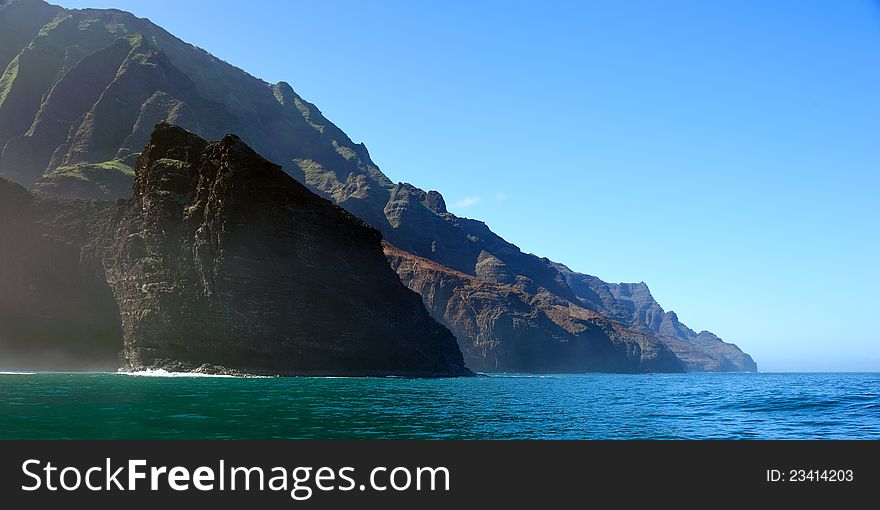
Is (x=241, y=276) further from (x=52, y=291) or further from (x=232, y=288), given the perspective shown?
(x=52, y=291)

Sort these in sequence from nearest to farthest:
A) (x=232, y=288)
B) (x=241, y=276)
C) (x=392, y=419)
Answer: (x=392, y=419)
(x=232, y=288)
(x=241, y=276)

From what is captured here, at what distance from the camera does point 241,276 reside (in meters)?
114

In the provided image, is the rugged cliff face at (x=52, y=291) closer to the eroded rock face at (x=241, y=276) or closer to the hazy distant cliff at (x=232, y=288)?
the hazy distant cliff at (x=232, y=288)

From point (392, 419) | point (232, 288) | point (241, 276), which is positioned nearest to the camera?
point (392, 419)

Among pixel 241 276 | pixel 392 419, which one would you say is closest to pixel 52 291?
pixel 241 276

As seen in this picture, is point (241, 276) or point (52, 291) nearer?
point (241, 276)

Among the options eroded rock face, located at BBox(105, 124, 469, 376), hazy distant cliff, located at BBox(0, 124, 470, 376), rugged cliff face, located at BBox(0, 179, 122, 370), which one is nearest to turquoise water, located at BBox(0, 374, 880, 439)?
eroded rock face, located at BBox(105, 124, 469, 376)

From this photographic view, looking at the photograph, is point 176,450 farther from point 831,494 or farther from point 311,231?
point 311,231

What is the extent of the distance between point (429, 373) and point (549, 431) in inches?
3971

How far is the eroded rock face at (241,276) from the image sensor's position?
11256 cm

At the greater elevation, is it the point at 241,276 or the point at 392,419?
the point at 241,276

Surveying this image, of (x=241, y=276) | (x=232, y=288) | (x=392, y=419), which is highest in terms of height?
(x=241, y=276)

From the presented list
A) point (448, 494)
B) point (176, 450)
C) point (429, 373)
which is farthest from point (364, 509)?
point (429, 373)

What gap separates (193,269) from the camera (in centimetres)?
11794
